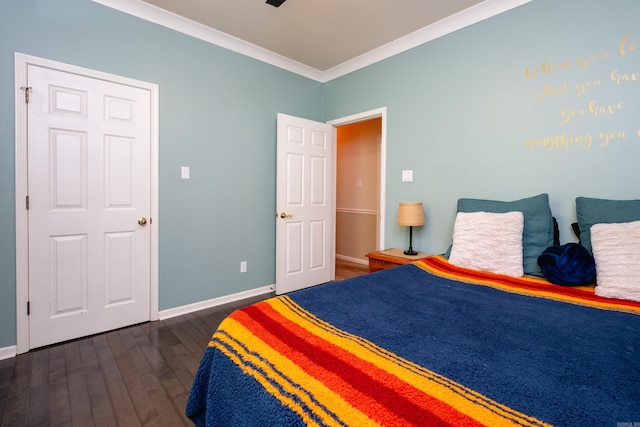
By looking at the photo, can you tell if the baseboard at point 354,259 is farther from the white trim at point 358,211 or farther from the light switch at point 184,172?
the light switch at point 184,172

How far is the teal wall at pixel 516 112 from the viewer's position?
1.88m

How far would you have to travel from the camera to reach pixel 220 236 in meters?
3.04

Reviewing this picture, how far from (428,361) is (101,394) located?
1.85m

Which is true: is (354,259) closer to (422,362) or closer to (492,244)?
(492,244)

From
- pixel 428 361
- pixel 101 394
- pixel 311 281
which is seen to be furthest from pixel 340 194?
pixel 428 361

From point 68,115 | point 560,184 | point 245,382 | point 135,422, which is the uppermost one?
point 68,115

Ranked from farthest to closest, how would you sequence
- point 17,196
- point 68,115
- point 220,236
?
point 220,236
point 68,115
point 17,196

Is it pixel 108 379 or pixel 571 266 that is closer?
pixel 571 266

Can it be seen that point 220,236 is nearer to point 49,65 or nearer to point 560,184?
point 49,65

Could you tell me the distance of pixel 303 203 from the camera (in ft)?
11.5

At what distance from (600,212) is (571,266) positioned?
395mm

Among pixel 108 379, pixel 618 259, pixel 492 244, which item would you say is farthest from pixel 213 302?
pixel 618 259

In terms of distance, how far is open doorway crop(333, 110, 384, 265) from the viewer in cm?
473

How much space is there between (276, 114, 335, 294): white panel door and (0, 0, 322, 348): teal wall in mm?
169
